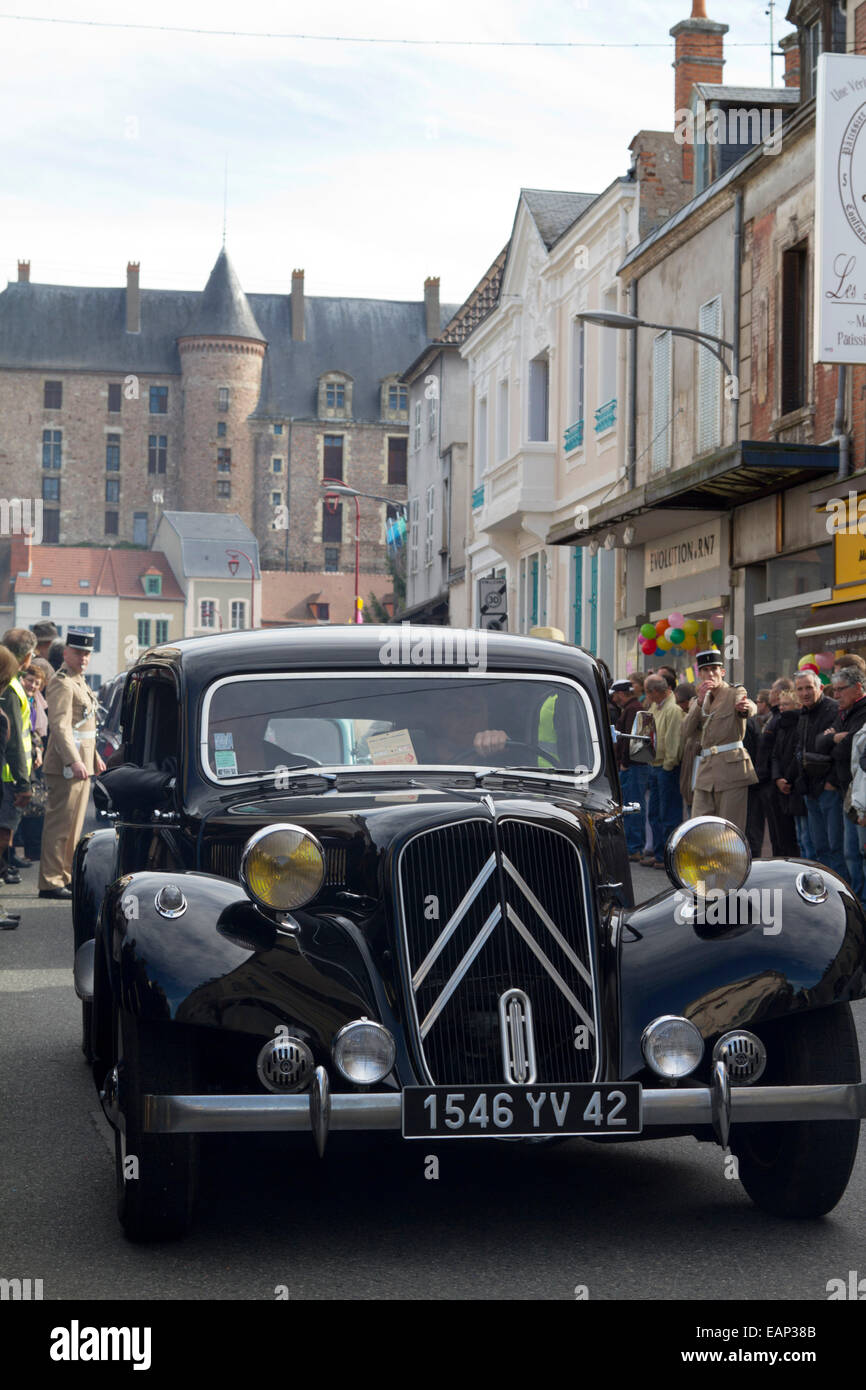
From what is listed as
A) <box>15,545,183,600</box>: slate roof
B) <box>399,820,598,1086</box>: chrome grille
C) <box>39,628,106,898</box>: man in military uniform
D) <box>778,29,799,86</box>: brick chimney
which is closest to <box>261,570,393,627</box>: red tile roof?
<box>15,545,183,600</box>: slate roof

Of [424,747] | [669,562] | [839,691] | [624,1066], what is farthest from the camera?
[669,562]

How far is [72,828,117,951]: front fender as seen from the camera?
7.54 metres

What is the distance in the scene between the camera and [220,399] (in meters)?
114

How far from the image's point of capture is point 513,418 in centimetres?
3691

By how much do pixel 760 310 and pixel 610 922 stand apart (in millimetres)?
18698

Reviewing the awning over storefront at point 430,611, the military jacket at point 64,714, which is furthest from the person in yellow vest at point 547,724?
the awning over storefront at point 430,611

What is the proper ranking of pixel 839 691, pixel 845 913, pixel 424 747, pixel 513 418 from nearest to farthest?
pixel 845 913 < pixel 424 747 < pixel 839 691 < pixel 513 418

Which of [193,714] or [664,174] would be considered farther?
[664,174]

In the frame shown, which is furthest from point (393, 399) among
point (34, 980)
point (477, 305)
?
point (34, 980)

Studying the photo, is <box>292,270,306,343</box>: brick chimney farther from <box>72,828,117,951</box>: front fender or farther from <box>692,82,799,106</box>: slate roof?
<box>72,828,117,951</box>: front fender

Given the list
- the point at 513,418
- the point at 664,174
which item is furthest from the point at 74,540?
the point at 664,174

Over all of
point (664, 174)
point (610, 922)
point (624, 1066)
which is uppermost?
point (664, 174)
